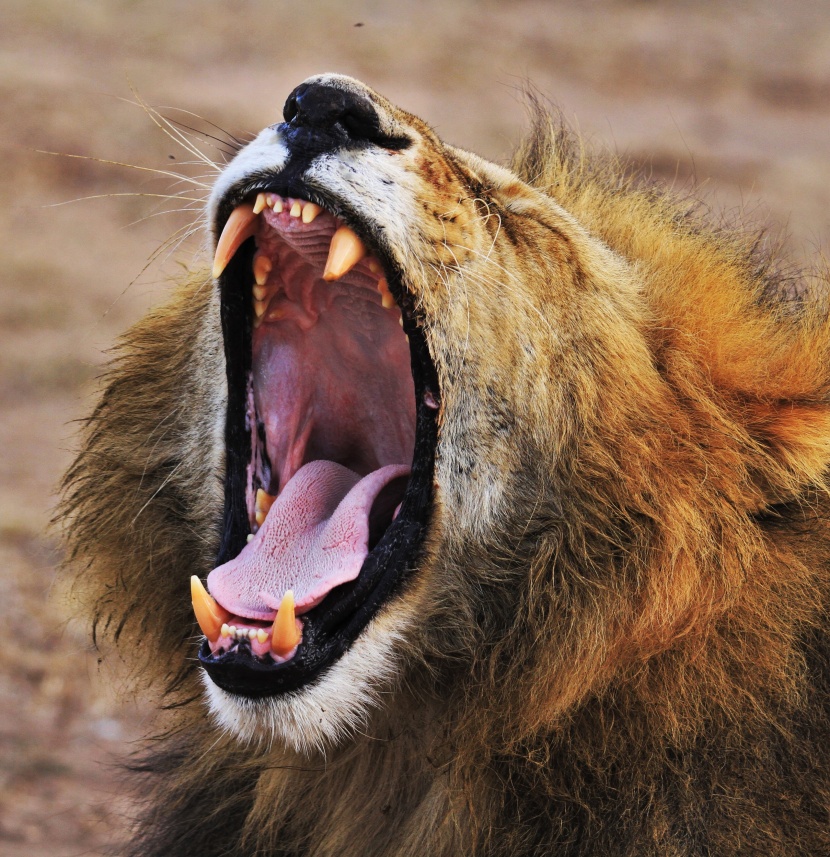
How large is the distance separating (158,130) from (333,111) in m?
10.5

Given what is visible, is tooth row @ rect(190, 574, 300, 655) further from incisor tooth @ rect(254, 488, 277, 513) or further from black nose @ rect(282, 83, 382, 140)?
black nose @ rect(282, 83, 382, 140)

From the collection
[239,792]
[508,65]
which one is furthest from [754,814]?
[508,65]

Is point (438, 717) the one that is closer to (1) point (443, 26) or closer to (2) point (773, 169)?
(2) point (773, 169)

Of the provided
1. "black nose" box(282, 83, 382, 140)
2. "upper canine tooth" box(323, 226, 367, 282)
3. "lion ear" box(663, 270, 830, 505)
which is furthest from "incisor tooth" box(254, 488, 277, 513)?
"lion ear" box(663, 270, 830, 505)

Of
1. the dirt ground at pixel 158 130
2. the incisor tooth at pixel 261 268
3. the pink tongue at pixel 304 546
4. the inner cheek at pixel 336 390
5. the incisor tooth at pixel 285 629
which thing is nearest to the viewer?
the incisor tooth at pixel 285 629

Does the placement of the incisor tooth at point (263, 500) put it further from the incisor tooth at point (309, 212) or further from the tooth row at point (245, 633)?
the incisor tooth at point (309, 212)

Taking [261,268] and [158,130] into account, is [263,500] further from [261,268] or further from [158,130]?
[158,130]

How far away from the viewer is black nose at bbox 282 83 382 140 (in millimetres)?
2154

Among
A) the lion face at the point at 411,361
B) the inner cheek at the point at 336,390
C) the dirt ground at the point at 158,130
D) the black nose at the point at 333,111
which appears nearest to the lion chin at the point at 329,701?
the lion face at the point at 411,361

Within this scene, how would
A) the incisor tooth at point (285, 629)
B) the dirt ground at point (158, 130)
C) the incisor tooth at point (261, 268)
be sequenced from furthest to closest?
the dirt ground at point (158, 130) < the incisor tooth at point (261, 268) < the incisor tooth at point (285, 629)

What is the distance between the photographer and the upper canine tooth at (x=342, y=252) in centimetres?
221

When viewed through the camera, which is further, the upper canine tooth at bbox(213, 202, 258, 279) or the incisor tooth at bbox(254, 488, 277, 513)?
the incisor tooth at bbox(254, 488, 277, 513)

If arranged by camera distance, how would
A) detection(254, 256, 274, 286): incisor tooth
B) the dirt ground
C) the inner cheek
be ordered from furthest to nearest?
the dirt ground < the inner cheek < detection(254, 256, 274, 286): incisor tooth

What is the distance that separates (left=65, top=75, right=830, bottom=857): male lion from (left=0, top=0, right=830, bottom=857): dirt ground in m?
0.77
